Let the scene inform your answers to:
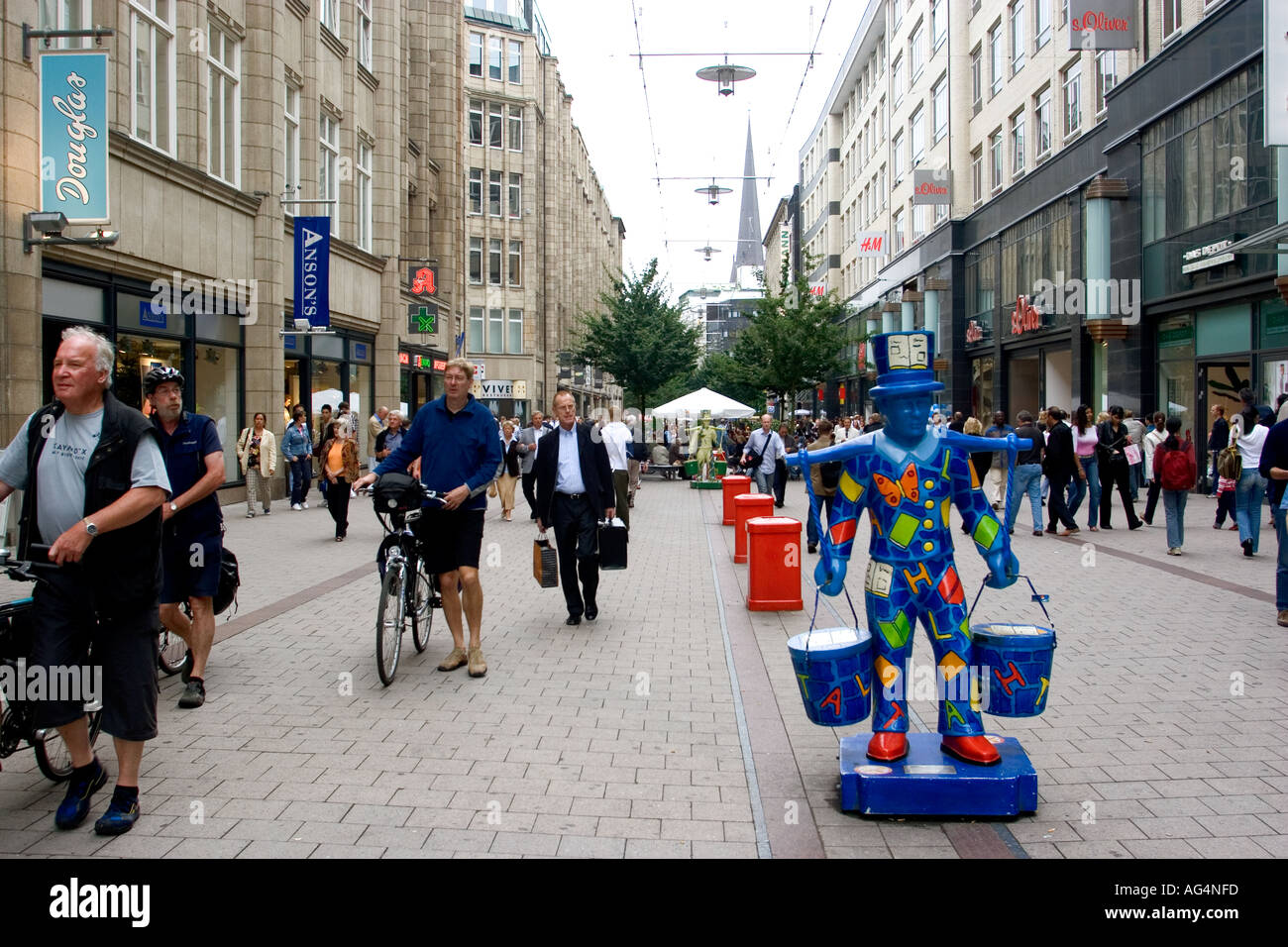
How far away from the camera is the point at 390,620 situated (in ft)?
22.0

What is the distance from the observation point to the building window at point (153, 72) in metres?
16.1

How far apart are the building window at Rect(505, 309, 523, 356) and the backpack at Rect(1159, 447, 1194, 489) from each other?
152 feet

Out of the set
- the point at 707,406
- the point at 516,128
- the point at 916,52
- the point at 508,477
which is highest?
the point at 516,128

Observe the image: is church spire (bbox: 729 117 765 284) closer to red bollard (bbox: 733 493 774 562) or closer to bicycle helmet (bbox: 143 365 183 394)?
red bollard (bbox: 733 493 774 562)

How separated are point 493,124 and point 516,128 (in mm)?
1221

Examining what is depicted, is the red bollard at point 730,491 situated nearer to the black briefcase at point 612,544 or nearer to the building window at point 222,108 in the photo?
the black briefcase at point 612,544

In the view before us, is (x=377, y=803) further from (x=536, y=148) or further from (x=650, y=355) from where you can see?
(x=536, y=148)

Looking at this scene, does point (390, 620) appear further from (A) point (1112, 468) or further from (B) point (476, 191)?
(B) point (476, 191)

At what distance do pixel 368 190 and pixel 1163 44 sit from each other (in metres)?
18.5

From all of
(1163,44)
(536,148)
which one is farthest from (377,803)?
(536,148)

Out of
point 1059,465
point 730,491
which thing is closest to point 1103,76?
point 1059,465

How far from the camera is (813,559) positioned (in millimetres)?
13109
